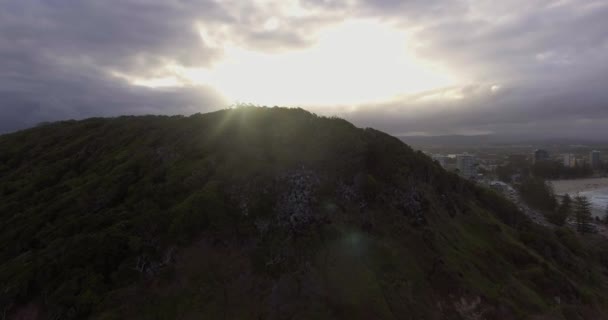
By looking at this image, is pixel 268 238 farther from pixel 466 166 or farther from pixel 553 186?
pixel 553 186

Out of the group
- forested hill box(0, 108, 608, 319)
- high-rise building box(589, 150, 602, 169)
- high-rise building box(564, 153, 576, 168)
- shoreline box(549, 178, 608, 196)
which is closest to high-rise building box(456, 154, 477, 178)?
shoreline box(549, 178, 608, 196)

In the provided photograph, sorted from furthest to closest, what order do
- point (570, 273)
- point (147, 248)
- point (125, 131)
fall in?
point (125, 131), point (570, 273), point (147, 248)

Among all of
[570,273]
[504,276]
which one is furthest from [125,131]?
[570,273]

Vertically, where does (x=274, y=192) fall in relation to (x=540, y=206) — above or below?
above

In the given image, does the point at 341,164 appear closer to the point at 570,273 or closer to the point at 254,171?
the point at 254,171

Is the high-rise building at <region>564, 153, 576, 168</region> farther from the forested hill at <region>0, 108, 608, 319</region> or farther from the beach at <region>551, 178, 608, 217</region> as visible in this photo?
the forested hill at <region>0, 108, 608, 319</region>

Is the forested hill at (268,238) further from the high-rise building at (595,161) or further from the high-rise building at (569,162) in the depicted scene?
the high-rise building at (595,161)

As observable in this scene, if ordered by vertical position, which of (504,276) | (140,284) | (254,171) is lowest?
(504,276)

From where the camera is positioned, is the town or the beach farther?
the beach
